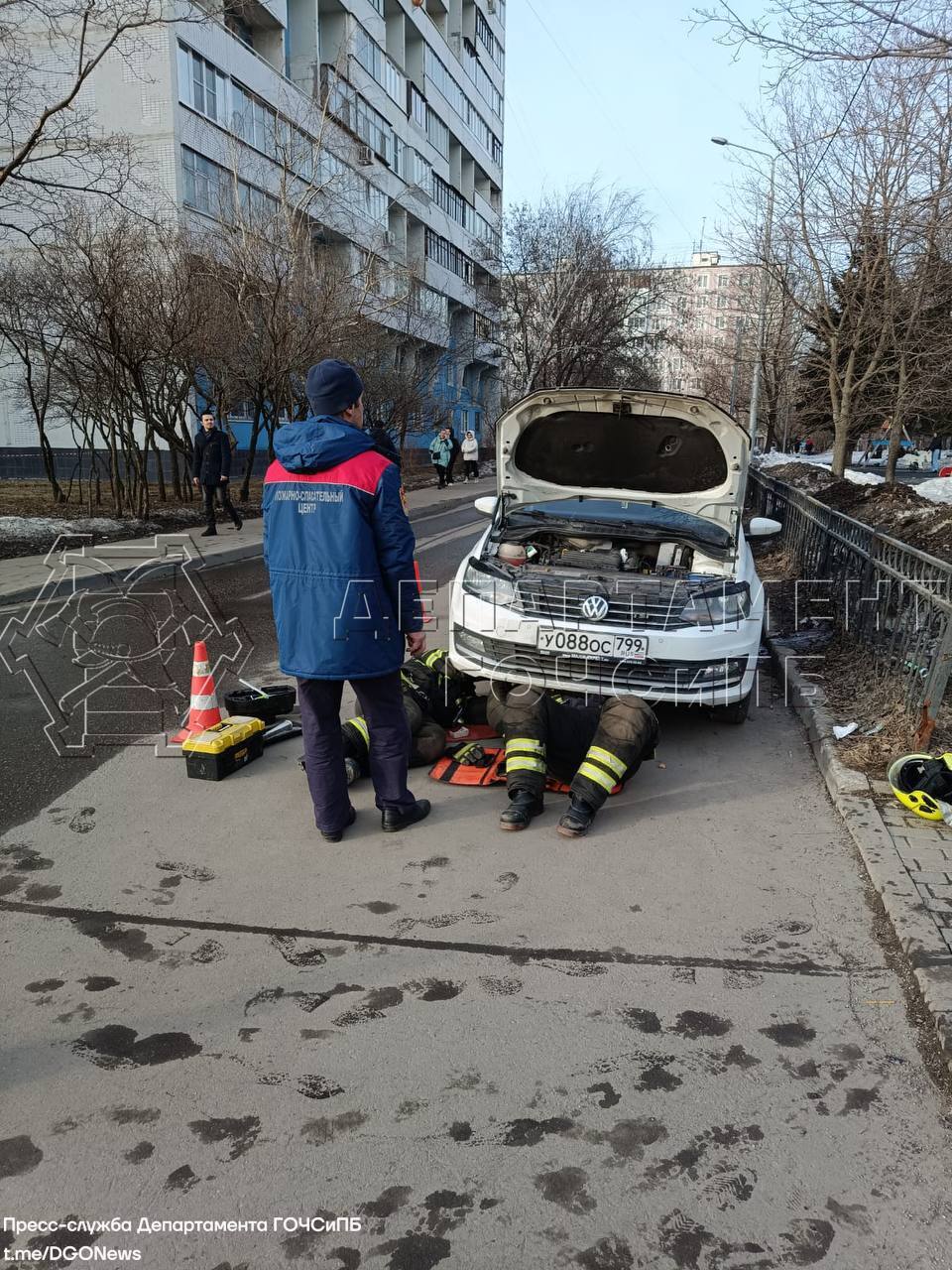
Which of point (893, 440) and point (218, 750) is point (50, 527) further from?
point (893, 440)

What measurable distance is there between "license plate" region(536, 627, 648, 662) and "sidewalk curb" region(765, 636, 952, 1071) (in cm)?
122

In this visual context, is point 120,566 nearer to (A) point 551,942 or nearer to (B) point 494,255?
(A) point 551,942

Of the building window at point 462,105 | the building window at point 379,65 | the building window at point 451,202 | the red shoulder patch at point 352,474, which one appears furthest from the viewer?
the building window at point 451,202

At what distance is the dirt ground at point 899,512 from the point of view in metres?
8.52

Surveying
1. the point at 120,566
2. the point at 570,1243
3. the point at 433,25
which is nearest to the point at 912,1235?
the point at 570,1243

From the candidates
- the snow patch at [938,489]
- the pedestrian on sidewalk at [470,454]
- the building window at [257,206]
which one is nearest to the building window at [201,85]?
the building window at [257,206]

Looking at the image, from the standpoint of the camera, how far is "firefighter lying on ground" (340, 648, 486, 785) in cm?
468

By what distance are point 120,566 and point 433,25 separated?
46790 mm

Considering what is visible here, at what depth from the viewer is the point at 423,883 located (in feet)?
11.9

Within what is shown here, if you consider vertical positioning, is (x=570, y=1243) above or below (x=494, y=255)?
below

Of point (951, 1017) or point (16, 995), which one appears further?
point (16, 995)

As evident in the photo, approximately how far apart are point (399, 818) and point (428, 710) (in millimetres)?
1044

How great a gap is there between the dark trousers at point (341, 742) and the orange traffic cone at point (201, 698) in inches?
47.7

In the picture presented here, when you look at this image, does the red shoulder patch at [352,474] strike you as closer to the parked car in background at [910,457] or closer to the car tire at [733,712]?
the car tire at [733,712]
